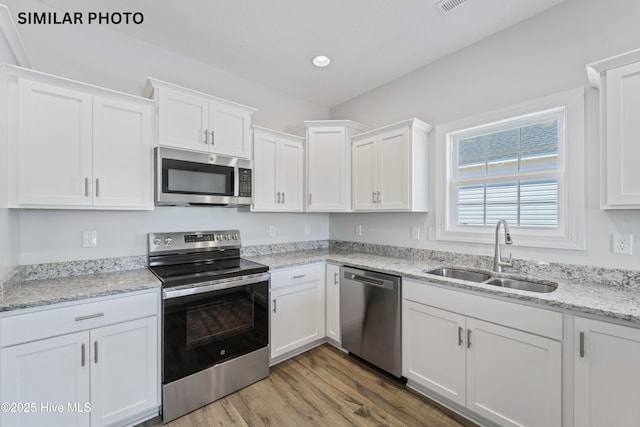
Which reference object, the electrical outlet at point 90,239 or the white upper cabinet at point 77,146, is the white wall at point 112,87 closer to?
the electrical outlet at point 90,239

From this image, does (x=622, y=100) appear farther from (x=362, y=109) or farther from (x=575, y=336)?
(x=362, y=109)

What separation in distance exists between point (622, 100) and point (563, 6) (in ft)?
3.09

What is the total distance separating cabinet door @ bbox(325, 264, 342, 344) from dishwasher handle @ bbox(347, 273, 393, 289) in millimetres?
209

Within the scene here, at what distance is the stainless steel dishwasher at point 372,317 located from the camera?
7.45 ft

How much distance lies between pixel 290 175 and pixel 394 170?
43.7 inches

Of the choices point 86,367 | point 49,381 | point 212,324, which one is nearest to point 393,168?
point 212,324

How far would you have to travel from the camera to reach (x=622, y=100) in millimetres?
1535

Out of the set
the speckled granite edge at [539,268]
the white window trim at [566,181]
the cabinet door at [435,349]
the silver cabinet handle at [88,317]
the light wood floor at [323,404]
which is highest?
the white window trim at [566,181]

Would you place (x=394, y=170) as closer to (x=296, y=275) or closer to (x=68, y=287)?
(x=296, y=275)

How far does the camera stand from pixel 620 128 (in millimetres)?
1544

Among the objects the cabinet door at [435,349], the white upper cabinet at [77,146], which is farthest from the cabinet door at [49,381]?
the cabinet door at [435,349]

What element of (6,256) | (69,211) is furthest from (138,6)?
(6,256)

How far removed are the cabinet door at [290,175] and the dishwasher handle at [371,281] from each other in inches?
39.2

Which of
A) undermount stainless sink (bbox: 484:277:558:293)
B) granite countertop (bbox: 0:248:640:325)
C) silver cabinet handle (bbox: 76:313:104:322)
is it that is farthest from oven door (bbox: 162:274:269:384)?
undermount stainless sink (bbox: 484:277:558:293)
